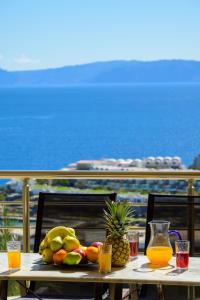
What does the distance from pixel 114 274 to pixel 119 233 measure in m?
0.21

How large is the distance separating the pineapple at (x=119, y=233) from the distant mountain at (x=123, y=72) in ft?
196

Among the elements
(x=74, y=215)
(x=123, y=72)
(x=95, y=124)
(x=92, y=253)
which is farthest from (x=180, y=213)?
(x=123, y=72)

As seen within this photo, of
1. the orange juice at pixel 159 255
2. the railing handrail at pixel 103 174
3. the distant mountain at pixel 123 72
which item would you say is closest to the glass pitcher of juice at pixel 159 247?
the orange juice at pixel 159 255

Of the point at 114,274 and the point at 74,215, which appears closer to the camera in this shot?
the point at 114,274

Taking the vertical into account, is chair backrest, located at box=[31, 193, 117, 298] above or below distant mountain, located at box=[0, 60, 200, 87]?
below

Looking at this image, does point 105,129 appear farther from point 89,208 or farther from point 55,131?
point 89,208

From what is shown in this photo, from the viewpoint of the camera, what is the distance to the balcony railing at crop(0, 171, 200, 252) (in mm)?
4203

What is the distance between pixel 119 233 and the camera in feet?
10.3

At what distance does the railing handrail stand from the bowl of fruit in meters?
1.15

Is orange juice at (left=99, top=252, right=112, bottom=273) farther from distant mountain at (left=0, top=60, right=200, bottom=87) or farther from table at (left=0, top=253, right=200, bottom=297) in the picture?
distant mountain at (left=0, top=60, right=200, bottom=87)

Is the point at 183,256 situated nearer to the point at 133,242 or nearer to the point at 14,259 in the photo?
the point at 133,242

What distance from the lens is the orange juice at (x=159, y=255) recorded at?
10.3 feet

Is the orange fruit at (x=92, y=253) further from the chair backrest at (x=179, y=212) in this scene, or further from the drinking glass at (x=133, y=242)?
the chair backrest at (x=179, y=212)

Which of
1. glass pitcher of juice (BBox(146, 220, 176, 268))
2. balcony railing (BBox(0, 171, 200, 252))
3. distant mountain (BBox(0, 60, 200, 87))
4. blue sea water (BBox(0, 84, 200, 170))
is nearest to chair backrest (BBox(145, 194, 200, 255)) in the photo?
balcony railing (BBox(0, 171, 200, 252))
